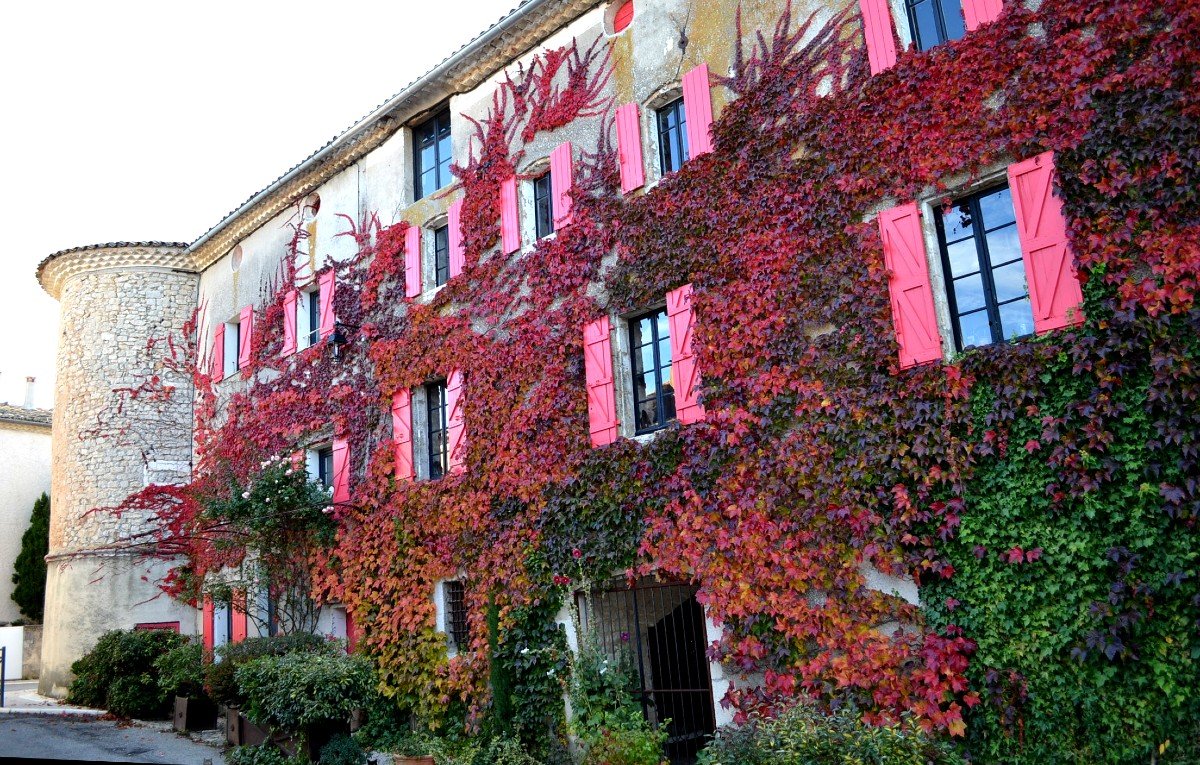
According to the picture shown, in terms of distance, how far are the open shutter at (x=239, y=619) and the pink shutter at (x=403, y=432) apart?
3753 millimetres

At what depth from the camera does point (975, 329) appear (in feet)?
25.4

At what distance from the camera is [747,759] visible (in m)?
6.72

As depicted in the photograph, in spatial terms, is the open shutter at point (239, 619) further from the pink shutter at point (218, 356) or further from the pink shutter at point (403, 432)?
the pink shutter at point (218, 356)

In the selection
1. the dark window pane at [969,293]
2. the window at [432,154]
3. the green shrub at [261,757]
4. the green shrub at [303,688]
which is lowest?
the green shrub at [261,757]

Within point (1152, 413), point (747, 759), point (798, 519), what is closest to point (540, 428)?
point (798, 519)

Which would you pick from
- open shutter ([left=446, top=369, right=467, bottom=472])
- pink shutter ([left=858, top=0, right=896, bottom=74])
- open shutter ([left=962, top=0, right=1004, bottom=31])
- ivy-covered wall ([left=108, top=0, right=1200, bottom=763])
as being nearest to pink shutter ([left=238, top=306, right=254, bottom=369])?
ivy-covered wall ([left=108, top=0, right=1200, bottom=763])

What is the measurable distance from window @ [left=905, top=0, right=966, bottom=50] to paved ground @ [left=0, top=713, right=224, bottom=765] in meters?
10.6

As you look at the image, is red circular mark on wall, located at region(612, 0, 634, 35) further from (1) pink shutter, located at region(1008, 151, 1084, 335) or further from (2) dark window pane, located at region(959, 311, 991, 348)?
(2) dark window pane, located at region(959, 311, 991, 348)

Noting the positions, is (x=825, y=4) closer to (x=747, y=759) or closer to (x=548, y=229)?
(x=548, y=229)

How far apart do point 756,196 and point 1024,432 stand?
3.52m

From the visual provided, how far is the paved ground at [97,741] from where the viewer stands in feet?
36.3

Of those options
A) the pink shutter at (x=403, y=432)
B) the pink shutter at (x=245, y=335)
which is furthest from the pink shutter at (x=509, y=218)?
the pink shutter at (x=245, y=335)

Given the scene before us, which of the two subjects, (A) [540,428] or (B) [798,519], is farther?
(A) [540,428]

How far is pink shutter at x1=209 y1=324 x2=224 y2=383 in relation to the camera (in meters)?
17.2
